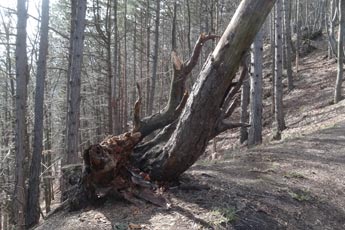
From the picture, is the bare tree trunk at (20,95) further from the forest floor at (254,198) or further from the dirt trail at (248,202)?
the dirt trail at (248,202)

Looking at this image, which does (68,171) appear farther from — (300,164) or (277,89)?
(277,89)

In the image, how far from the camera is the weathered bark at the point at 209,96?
446 cm

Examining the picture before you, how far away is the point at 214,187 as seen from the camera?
5188 mm

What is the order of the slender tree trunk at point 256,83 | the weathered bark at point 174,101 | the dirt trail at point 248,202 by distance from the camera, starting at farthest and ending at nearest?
the slender tree trunk at point 256,83
the weathered bark at point 174,101
the dirt trail at point 248,202

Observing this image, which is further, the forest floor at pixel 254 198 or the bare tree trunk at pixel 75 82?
the bare tree trunk at pixel 75 82

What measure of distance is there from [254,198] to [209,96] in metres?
1.51

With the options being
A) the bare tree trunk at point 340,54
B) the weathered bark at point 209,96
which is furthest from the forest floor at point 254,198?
the bare tree trunk at point 340,54

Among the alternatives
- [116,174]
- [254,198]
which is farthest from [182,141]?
[254,198]

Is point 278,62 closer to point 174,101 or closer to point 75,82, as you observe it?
point 75,82

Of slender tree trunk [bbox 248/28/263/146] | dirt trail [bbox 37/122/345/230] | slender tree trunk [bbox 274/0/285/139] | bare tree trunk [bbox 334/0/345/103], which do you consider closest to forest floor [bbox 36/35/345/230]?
dirt trail [bbox 37/122/345/230]

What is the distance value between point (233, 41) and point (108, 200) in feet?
8.06

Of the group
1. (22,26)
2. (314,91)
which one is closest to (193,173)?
(22,26)

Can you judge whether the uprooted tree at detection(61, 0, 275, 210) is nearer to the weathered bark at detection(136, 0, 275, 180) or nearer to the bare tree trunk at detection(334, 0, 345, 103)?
the weathered bark at detection(136, 0, 275, 180)

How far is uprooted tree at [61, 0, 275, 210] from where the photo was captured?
4520 millimetres
